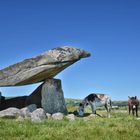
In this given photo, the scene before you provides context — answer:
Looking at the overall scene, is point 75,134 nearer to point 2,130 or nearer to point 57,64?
point 2,130

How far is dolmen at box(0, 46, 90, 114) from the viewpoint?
35.4 m

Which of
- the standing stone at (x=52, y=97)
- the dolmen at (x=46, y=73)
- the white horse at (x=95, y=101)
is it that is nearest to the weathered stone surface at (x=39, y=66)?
the dolmen at (x=46, y=73)

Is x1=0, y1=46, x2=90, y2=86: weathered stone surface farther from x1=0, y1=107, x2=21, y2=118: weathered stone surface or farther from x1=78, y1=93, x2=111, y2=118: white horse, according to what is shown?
x1=0, y1=107, x2=21, y2=118: weathered stone surface

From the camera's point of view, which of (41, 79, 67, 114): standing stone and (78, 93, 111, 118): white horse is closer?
(78, 93, 111, 118): white horse

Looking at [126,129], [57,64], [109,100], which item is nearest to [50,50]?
[57,64]

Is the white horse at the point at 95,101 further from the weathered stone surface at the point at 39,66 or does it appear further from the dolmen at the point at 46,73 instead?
the weathered stone surface at the point at 39,66

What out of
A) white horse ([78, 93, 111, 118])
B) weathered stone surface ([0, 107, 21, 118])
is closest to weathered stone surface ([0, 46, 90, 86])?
white horse ([78, 93, 111, 118])

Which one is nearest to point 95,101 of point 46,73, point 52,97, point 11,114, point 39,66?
point 52,97

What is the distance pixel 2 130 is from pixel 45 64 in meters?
19.9

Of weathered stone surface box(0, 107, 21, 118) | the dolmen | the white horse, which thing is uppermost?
the dolmen

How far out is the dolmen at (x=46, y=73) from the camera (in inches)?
1394

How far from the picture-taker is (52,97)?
37312 millimetres

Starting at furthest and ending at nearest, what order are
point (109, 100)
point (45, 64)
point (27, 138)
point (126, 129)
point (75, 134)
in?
point (109, 100) → point (45, 64) → point (126, 129) → point (75, 134) → point (27, 138)

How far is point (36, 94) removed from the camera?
127 feet
